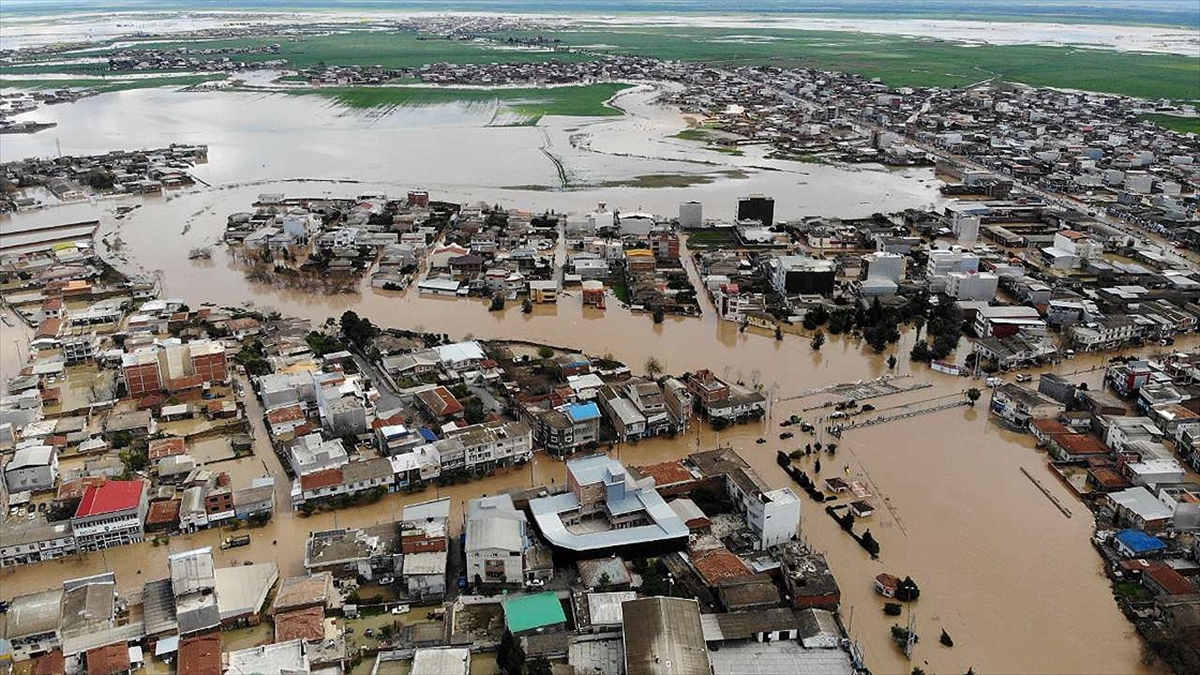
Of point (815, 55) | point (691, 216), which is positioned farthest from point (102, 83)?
point (815, 55)

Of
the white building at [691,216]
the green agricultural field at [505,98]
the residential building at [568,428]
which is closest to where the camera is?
the residential building at [568,428]

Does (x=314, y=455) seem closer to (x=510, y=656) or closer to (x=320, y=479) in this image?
(x=320, y=479)

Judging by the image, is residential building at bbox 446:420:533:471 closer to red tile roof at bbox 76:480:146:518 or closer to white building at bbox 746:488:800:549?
white building at bbox 746:488:800:549

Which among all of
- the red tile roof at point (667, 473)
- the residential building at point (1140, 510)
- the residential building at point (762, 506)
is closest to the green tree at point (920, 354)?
the residential building at point (1140, 510)

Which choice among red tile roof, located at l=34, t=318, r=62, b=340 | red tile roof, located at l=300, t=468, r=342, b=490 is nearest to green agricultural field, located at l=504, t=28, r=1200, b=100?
red tile roof, located at l=34, t=318, r=62, b=340

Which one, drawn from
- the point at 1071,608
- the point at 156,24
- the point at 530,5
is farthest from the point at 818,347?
the point at 530,5

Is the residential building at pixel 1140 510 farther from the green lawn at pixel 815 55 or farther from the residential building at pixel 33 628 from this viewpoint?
the green lawn at pixel 815 55
